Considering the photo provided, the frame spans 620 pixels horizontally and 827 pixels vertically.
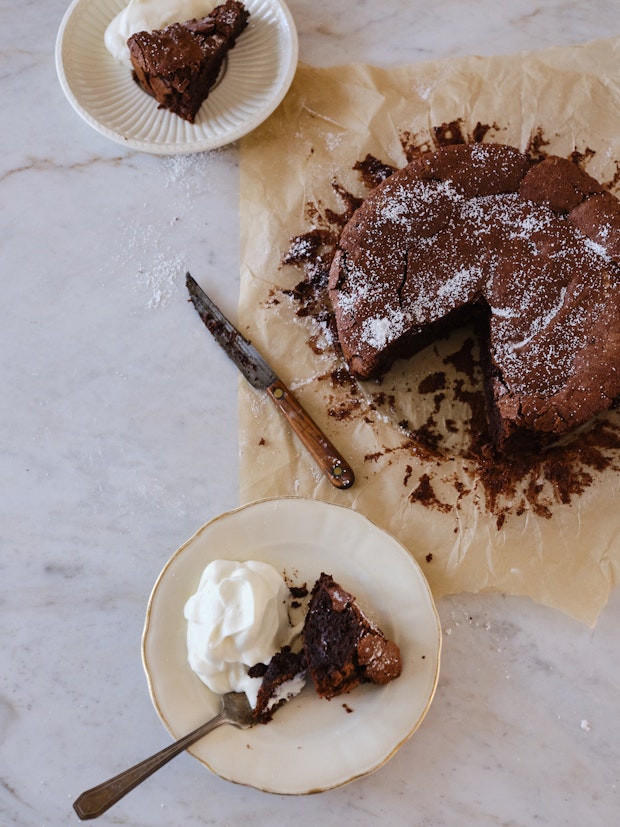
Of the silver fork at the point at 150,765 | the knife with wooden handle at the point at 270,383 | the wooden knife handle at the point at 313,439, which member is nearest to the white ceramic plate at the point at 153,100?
the knife with wooden handle at the point at 270,383

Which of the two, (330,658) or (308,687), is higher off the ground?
(330,658)

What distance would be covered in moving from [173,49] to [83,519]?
1.84m

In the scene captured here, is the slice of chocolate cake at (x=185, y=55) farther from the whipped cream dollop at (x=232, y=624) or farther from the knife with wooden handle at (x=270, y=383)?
the whipped cream dollop at (x=232, y=624)

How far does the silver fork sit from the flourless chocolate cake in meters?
1.26

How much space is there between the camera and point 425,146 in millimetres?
3316

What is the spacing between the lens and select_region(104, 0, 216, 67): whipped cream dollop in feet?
10.6

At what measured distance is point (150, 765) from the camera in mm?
2525

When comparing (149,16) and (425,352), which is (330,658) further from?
(149,16)

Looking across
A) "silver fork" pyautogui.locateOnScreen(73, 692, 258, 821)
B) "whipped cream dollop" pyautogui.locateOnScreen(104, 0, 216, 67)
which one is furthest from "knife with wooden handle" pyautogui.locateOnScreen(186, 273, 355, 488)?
"whipped cream dollop" pyautogui.locateOnScreen(104, 0, 216, 67)

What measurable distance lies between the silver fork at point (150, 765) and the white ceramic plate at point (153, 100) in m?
2.11

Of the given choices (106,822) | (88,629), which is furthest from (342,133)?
(106,822)

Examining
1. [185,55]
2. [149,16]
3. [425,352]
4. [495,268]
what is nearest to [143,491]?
[425,352]

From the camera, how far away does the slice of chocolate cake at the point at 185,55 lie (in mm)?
3152

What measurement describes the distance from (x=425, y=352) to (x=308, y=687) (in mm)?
1333
